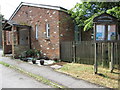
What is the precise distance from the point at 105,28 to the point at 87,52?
9.30 feet

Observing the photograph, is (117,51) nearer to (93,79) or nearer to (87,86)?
(93,79)

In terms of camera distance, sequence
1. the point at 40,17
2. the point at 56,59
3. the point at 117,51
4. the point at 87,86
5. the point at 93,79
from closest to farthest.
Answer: the point at 87,86, the point at 93,79, the point at 117,51, the point at 56,59, the point at 40,17

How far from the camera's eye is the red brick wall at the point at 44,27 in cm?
1021

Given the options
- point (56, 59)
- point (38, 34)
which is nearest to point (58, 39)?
point (56, 59)

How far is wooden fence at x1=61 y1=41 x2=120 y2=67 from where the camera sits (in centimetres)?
708

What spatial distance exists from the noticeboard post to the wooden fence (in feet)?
2.07

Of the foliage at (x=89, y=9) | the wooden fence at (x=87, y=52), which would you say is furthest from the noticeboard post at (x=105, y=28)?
the foliage at (x=89, y=9)

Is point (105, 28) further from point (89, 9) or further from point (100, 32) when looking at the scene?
point (89, 9)

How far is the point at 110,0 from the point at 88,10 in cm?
204

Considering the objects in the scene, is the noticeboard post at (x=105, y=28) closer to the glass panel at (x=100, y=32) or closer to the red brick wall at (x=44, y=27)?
the glass panel at (x=100, y=32)

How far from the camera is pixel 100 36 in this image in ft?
20.0

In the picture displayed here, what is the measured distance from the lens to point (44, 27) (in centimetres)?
1114

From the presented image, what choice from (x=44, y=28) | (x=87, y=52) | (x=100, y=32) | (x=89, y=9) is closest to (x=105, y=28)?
(x=100, y=32)

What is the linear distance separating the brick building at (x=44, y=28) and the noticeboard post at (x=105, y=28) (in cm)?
447
